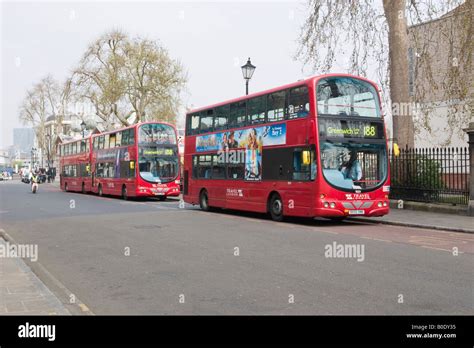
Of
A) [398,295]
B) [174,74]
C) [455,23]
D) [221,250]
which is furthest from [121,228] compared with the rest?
[174,74]

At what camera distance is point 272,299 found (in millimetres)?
6793

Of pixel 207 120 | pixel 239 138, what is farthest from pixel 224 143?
pixel 207 120

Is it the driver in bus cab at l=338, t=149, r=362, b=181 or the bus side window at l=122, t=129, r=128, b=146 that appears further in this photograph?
the bus side window at l=122, t=129, r=128, b=146

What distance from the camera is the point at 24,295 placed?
6.84m

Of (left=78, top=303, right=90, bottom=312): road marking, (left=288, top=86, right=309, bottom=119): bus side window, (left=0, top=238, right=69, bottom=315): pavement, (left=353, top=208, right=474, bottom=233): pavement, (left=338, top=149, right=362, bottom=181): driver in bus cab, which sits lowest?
(left=78, top=303, right=90, bottom=312): road marking

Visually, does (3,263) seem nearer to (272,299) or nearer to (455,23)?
(272,299)

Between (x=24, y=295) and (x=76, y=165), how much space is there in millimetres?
37603

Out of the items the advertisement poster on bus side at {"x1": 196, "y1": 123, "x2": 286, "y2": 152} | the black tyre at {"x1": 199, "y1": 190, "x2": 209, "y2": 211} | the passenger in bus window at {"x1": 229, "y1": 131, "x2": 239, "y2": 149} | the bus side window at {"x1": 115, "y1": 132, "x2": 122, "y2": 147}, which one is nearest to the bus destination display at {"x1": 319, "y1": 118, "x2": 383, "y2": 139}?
the advertisement poster on bus side at {"x1": 196, "y1": 123, "x2": 286, "y2": 152}

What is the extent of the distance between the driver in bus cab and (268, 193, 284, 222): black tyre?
8.15 ft

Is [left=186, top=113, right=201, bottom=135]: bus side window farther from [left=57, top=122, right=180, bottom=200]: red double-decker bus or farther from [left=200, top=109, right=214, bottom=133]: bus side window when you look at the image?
[left=57, top=122, right=180, bottom=200]: red double-decker bus

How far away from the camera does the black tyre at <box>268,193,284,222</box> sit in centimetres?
1738

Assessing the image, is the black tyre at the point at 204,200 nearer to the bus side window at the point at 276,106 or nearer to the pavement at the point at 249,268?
the bus side window at the point at 276,106
